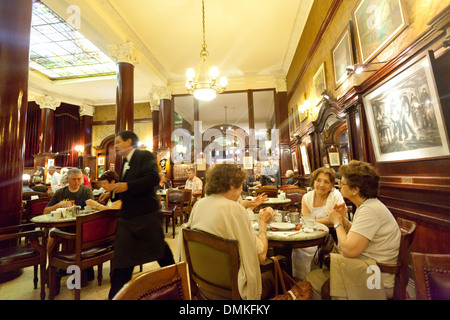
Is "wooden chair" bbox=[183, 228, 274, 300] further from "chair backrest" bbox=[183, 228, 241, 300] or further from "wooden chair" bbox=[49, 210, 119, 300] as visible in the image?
"wooden chair" bbox=[49, 210, 119, 300]

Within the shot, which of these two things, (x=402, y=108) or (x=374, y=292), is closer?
(x=374, y=292)

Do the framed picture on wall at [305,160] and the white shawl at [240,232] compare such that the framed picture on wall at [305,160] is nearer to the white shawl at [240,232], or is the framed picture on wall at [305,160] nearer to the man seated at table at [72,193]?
the white shawl at [240,232]

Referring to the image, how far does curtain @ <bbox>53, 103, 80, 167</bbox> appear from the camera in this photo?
1188 cm

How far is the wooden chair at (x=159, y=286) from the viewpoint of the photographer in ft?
2.56

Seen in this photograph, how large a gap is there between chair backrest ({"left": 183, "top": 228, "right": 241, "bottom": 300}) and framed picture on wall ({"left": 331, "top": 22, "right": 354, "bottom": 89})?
375 cm

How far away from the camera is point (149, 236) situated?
6.79ft

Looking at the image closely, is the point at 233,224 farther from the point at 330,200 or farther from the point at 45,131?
the point at 45,131

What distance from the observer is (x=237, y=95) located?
37.2 ft

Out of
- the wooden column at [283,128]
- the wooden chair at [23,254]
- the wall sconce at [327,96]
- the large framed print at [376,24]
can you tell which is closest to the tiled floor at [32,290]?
the wooden chair at [23,254]

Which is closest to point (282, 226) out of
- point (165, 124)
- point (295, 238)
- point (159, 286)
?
point (295, 238)

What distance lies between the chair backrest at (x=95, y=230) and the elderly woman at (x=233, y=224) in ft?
4.19
